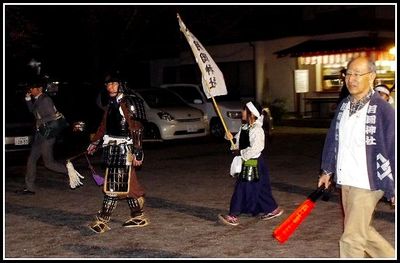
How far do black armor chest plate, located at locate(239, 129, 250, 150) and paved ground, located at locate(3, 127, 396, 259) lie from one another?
877 mm

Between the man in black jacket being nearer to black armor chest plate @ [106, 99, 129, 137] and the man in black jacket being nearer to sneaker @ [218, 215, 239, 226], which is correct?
black armor chest plate @ [106, 99, 129, 137]

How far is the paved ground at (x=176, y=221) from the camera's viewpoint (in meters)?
6.02

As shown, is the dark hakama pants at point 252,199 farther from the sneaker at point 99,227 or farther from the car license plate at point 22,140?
the car license plate at point 22,140

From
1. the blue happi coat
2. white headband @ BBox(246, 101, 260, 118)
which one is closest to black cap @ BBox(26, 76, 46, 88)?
white headband @ BBox(246, 101, 260, 118)

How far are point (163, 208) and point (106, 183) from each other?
4.81 feet

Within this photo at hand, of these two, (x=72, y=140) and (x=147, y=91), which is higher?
(x=147, y=91)

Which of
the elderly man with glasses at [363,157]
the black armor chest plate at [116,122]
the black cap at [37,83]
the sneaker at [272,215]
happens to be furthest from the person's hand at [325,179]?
the black cap at [37,83]

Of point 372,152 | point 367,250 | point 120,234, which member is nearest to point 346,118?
point 372,152

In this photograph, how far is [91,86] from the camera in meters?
17.4

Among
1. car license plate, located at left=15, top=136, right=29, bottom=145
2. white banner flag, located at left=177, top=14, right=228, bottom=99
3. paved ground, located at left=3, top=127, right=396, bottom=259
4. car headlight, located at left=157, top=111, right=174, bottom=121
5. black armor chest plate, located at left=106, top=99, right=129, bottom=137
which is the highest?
white banner flag, located at left=177, top=14, right=228, bottom=99

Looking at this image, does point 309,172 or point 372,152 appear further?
point 309,172

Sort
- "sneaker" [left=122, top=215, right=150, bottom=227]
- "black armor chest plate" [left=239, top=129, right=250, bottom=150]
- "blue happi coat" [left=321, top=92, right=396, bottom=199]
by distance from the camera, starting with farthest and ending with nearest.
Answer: "black armor chest plate" [left=239, top=129, right=250, bottom=150] < "sneaker" [left=122, top=215, right=150, bottom=227] < "blue happi coat" [left=321, top=92, right=396, bottom=199]

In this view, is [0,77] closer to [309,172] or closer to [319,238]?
[309,172]

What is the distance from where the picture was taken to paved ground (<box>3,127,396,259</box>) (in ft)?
19.7
